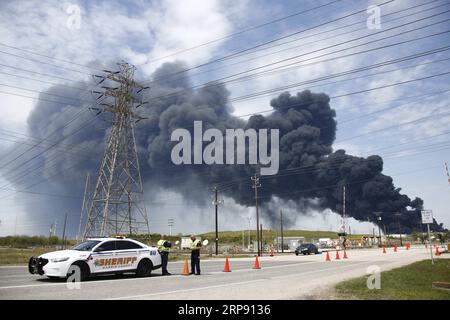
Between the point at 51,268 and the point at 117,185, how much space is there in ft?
96.3

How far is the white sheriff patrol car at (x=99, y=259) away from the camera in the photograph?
45.6ft

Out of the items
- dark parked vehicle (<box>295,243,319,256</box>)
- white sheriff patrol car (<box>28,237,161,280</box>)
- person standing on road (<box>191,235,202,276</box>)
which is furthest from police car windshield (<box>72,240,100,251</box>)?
dark parked vehicle (<box>295,243,319,256</box>)

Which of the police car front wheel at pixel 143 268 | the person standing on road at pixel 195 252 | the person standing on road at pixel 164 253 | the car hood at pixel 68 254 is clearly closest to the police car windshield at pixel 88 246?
the car hood at pixel 68 254

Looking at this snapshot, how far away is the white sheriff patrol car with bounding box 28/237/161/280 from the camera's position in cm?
1390

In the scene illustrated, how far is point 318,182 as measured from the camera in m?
131

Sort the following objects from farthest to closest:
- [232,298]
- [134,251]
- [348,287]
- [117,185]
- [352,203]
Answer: [352,203]
[117,185]
[134,251]
[348,287]
[232,298]

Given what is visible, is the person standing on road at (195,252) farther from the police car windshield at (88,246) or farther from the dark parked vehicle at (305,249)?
the dark parked vehicle at (305,249)

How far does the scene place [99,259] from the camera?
14.9 meters

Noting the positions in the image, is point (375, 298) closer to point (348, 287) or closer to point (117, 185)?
point (348, 287)

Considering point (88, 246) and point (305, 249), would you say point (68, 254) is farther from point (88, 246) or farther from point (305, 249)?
point (305, 249)

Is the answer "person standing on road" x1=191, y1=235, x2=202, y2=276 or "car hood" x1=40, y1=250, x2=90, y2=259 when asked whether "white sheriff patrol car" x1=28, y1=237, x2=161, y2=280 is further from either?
"person standing on road" x1=191, y1=235, x2=202, y2=276

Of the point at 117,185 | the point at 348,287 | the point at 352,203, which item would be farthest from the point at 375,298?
the point at 352,203

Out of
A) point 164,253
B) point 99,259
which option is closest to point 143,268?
point 164,253

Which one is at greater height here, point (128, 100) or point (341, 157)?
point (341, 157)
